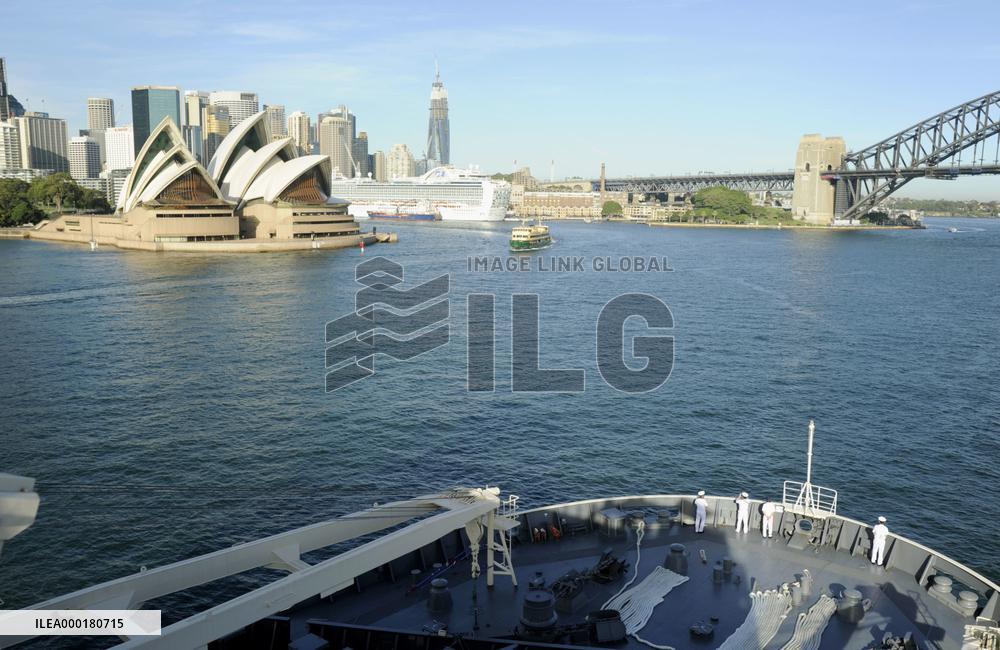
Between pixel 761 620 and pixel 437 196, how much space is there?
4102 inches

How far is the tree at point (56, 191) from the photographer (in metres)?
74.0

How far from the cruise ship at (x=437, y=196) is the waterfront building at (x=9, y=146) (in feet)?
272

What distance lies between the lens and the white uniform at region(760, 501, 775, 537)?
8.81m

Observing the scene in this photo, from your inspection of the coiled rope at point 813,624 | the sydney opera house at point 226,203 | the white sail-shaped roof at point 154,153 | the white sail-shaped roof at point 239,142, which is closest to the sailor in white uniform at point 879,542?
the coiled rope at point 813,624

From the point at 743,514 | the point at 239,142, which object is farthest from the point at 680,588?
the point at 239,142

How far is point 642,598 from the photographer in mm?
7473

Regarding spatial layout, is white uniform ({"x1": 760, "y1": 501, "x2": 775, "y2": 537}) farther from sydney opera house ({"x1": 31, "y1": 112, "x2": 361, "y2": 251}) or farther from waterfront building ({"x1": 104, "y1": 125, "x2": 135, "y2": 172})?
waterfront building ({"x1": 104, "y1": 125, "x2": 135, "y2": 172})

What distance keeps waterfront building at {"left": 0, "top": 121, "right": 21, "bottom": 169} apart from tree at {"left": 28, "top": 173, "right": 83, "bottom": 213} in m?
92.2

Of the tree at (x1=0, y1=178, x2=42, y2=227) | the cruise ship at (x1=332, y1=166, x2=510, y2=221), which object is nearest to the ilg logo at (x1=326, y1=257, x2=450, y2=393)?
the tree at (x1=0, y1=178, x2=42, y2=227)

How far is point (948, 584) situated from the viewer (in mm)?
7512

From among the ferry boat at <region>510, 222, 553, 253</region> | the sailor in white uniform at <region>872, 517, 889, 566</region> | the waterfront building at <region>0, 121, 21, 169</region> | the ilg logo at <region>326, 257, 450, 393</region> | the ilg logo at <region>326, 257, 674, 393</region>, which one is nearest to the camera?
the sailor in white uniform at <region>872, 517, 889, 566</region>

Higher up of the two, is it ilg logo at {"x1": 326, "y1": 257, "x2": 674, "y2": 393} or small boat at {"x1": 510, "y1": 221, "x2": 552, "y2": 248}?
small boat at {"x1": 510, "y1": 221, "x2": 552, "y2": 248}

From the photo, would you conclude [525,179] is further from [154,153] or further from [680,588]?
[680,588]

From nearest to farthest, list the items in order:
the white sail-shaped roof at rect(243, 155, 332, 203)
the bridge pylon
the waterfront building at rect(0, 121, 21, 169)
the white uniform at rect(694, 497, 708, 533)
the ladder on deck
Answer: the ladder on deck, the white uniform at rect(694, 497, 708, 533), the white sail-shaped roof at rect(243, 155, 332, 203), the bridge pylon, the waterfront building at rect(0, 121, 21, 169)
